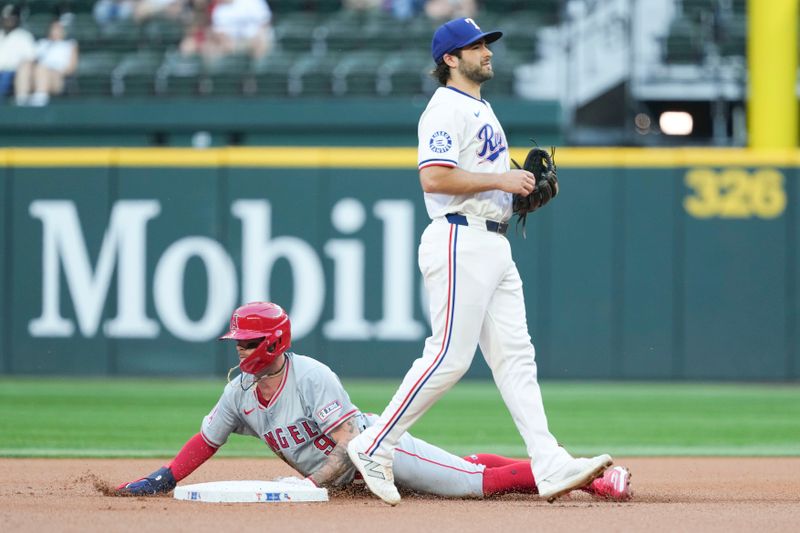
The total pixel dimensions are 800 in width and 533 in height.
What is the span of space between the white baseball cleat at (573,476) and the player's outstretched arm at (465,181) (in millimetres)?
1042

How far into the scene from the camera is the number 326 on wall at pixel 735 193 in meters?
12.1

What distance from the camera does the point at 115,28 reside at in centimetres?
1479

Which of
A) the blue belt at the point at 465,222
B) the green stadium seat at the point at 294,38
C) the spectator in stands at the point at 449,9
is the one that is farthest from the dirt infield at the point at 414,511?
the green stadium seat at the point at 294,38

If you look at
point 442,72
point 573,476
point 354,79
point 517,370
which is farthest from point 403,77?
point 573,476

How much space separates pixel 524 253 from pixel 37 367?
4754 millimetres

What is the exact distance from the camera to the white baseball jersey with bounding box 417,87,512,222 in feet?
16.1

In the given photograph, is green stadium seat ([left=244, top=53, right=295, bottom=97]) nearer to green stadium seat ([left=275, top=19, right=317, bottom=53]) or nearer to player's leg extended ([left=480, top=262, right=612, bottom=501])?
green stadium seat ([left=275, top=19, right=317, bottom=53])

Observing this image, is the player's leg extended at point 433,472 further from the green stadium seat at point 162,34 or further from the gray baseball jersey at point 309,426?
the green stadium seat at point 162,34

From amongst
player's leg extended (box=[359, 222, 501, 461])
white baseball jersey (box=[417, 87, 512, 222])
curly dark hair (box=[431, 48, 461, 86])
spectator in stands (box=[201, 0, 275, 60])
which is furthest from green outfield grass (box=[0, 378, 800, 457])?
spectator in stands (box=[201, 0, 275, 60])

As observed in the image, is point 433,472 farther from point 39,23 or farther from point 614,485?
point 39,23

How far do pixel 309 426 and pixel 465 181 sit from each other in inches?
43.8

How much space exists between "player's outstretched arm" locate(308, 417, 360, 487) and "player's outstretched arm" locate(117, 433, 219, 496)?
1.42ft

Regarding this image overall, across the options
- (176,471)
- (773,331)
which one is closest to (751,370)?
(773,331)

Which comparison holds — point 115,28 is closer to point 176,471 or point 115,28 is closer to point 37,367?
point 37,367
